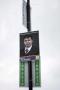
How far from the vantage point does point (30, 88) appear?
2859mm

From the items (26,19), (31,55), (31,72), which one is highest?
(26,19)

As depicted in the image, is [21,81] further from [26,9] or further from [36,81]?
[26,9]

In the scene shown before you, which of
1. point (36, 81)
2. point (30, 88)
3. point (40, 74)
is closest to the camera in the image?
point (30, 88)

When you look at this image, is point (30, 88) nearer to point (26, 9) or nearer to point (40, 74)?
point (40, 74)

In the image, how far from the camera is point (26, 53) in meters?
2.96

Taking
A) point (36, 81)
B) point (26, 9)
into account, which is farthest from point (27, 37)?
point (36, 81)

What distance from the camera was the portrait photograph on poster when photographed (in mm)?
2910

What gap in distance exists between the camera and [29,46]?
300cm

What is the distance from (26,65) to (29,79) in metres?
0.21

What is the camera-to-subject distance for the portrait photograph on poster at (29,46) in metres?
2.91

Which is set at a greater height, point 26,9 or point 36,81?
point 26,9

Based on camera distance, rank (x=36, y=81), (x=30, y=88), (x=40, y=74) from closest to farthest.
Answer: (x=30, y=88), (x=36, y=81), (x=40, y=74)

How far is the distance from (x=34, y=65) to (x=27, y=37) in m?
0.38

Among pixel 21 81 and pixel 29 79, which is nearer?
pixel 29 79
